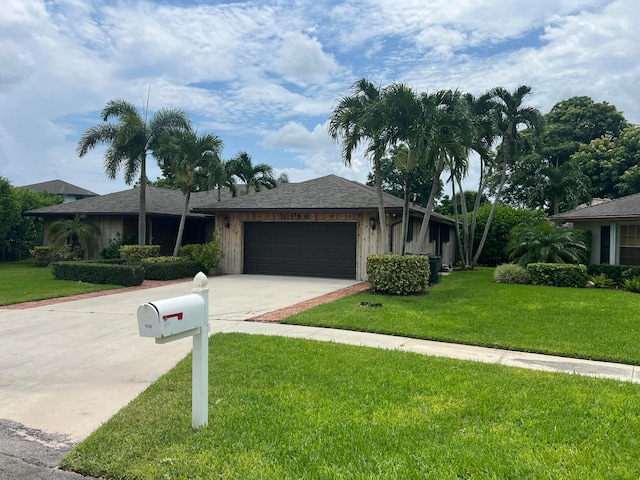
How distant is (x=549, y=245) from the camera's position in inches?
583

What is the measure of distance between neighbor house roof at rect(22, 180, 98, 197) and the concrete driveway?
116 feet

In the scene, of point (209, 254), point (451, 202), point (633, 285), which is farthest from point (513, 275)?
point (451, 202)

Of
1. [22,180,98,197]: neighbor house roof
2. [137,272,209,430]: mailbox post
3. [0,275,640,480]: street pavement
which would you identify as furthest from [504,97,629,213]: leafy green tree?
[22,180,98,197]: neighbor house roof

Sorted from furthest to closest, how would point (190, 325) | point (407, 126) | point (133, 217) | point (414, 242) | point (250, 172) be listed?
point (250, 172) → point (133, 217) → point (414, 242) → point (407, 126) → point (190, 325)

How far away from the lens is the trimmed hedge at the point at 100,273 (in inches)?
521

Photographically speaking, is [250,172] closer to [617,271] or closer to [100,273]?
[100,273]

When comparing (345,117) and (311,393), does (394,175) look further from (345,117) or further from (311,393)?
(311,393)

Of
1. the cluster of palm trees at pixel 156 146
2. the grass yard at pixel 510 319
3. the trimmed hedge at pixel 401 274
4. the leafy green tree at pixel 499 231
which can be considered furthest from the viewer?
the leafy green tree at pixel 499 231

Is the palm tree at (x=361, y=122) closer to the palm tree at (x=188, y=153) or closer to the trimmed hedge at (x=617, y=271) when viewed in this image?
the palm tree at (x=188, y=153)

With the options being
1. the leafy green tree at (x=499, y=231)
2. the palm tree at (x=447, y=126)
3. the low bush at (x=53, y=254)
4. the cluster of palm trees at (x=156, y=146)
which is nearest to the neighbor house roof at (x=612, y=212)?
the leafy green tree at (x=499, y=231)

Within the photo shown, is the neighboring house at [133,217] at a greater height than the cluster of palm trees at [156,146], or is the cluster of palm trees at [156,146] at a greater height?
the cluster of palm trees at [156,146]

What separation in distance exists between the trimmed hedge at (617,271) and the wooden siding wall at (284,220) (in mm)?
7300

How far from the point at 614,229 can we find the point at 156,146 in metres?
17.5

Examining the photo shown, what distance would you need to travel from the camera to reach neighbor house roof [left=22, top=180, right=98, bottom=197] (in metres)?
40.5
